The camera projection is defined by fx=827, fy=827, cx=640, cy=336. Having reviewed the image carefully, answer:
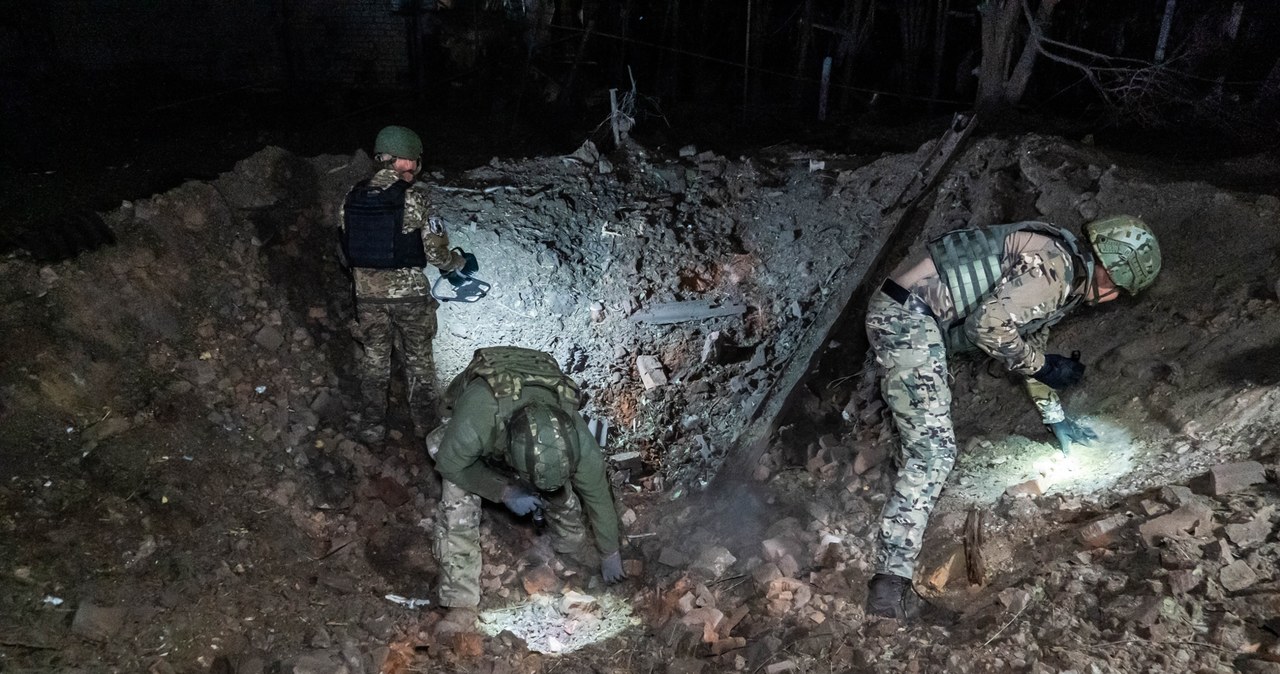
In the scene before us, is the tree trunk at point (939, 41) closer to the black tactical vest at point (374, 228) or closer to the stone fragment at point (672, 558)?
the black tactical vest at point (374, 228)

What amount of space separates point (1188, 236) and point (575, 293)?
3997mm

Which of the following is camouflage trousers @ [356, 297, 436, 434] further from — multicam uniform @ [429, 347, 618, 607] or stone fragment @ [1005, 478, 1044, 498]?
stone fragment @ [1005, 478, 1044, 498]

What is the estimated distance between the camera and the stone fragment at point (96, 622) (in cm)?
339

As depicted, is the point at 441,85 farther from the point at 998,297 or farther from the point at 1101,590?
the point at 1101,590

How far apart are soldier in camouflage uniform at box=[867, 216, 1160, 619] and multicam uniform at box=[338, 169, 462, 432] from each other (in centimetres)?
263

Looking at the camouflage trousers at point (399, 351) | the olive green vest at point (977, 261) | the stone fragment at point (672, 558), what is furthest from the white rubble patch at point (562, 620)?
the olive green vest at point (977, 261)

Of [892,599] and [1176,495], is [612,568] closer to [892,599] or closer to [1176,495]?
[892,599]

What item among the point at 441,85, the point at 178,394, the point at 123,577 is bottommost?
the point at 123,577

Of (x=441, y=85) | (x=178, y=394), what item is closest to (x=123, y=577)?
(x=178, y=394)

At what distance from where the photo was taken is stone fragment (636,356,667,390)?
5711 mm

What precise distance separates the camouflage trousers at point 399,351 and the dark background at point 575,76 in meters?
2.39

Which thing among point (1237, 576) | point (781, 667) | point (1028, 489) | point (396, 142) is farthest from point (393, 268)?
point (1237, 576)

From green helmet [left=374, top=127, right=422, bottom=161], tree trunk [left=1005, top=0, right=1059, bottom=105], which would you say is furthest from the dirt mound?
tree trunk [left=1005, top=0, right=1059, bottom=105]

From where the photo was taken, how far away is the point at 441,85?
970 cm
